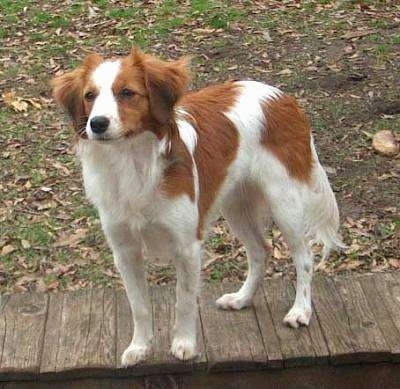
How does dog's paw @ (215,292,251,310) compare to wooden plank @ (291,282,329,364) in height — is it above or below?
below

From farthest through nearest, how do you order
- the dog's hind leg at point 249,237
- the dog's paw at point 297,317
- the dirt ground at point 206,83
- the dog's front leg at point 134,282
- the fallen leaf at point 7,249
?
1. the fallen leaf at point 7,249
2. the dirt ground at point 206,83
3. the dog's hind leg at point 249,237
4. the dog's paw at point 297,317
5. the dog's front leg at point 134,282

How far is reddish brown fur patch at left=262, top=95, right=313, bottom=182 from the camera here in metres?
3.66

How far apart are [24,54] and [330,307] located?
5062 mm

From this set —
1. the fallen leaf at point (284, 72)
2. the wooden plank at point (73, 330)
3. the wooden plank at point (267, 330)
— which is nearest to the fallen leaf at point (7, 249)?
the wooden plank at point (73, 330)

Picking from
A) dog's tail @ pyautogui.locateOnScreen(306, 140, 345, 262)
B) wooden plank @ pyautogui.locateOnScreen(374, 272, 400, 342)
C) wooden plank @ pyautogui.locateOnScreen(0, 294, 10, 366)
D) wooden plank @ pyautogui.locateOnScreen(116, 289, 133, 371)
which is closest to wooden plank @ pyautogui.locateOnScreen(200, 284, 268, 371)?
wooden plank @ pyautogui.locateOnScreen(116, 289, 133, 371)

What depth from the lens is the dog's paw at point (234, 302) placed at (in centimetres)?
393

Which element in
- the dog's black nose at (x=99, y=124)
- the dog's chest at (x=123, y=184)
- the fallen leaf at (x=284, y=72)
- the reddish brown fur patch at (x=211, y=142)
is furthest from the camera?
the fallen leaf at (x=284, y=72)

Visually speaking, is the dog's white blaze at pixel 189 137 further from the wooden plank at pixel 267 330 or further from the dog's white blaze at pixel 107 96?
the wooden plank at pixel 267 330

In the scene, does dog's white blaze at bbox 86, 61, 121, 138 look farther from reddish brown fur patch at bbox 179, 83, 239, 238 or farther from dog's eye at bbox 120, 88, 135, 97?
reddish brown fur patch at bbox 179, 83, 239, 238

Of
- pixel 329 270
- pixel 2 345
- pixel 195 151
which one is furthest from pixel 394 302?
pixel 2 345

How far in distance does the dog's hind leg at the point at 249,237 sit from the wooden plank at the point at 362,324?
433mm

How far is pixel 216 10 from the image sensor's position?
875 cm

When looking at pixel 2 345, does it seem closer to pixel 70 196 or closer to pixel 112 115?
pixel 112 115

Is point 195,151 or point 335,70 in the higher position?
point 195,151
